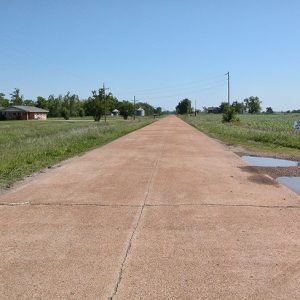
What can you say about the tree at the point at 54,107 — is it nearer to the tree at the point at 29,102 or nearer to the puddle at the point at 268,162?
the tree at the point at 29,102

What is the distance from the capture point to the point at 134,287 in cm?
432

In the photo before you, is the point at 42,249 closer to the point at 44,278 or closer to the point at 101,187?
the point at 44,278

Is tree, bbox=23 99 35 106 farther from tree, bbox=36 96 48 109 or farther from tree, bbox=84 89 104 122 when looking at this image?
tree, bbox=84 89 104 122

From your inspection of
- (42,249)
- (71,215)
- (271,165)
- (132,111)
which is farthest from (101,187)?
(132,111)

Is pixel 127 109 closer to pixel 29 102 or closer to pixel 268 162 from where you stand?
pixel 29 102

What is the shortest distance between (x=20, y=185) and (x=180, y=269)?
6.58 m

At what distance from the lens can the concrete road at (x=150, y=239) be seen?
4.33 m

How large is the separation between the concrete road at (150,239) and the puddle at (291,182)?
1.68 feet

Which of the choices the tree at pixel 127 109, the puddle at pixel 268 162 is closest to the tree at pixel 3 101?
the tree at pixel 127 109

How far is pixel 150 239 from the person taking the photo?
5.88 m

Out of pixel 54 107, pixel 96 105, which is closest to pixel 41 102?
pixel 54 107

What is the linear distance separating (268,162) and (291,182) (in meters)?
4.50

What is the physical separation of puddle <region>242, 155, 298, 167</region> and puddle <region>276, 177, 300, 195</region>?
2.80 metres

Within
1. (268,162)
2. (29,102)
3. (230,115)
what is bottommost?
(230,115)
